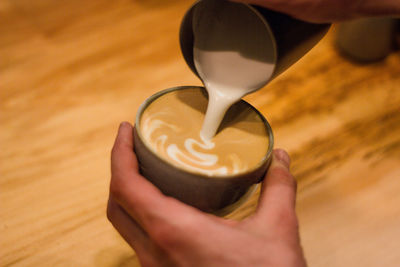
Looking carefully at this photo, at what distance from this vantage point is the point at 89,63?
4.18ft

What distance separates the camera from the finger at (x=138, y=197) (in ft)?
1.90

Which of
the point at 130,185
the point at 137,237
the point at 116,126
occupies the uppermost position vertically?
the point at 130,185

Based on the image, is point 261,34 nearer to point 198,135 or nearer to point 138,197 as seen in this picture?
point 198,135

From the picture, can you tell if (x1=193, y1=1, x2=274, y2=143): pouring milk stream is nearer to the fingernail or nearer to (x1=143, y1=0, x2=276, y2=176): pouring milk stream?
(x1=143, y1=0, x2=276, y2=176): pouring milk stream

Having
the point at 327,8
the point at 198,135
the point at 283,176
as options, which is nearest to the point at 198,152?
the point at 198,135

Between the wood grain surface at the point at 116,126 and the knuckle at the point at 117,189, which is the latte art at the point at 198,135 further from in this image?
the wood grain surface at the point at 116,126

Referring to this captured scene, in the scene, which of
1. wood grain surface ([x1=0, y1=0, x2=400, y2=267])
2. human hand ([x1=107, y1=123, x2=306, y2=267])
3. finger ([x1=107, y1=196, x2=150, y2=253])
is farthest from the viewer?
wood grain surface ([x1=0, y1=0, x2=400, y2=267])

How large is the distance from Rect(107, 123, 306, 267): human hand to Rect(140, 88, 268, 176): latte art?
0.18 feet

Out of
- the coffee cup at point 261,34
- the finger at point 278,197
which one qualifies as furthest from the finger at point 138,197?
the coffee cup at point 261,34

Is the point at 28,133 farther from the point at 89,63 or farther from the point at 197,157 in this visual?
the point at 197,157

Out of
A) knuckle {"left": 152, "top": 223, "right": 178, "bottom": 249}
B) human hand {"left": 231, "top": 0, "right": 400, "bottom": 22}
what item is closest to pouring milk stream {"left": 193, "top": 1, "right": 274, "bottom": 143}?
human hand {"left": 231, "top": 0, "right": 400, "bottom": 22}

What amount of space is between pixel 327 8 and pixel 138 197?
14.7 inches

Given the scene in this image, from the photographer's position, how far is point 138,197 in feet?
1.98

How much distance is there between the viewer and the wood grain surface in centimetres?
91
